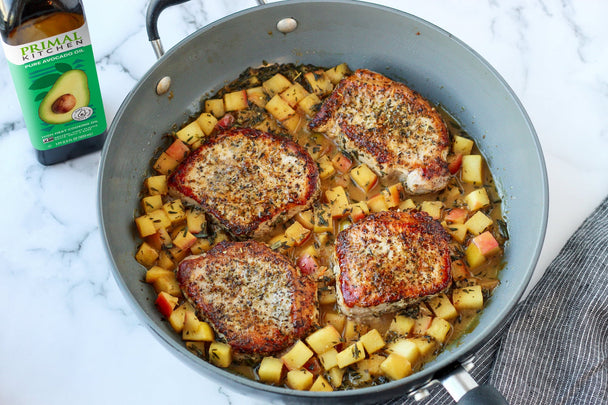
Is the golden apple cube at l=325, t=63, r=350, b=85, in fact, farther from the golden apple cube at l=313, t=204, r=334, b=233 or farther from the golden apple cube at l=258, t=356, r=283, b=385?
the golden apple cube at l=258, t=356, r=283, b=385

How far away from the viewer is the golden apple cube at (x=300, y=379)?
2.51 metres

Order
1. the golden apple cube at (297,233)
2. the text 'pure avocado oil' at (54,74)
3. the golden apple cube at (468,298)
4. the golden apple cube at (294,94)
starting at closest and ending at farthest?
the text 'pure avocado oil' at (54,74) < the golden apple cube at (468,298) < the golden apple cube at (297,233) < the golden apple cube at (294,94)

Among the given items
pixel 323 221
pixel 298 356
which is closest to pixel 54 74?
pixel 323 221

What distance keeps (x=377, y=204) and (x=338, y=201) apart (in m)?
0.16

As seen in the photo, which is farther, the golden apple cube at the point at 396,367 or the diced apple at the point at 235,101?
the diced apple at the point at 235,101

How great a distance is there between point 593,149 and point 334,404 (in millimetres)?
1764

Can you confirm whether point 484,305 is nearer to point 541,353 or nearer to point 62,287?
point 541,353

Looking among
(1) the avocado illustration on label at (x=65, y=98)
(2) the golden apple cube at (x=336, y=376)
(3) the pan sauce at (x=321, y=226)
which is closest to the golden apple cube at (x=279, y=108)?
(3) the pan sauce at (x=321, y=226)

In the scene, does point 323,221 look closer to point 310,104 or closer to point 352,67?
point 310,104

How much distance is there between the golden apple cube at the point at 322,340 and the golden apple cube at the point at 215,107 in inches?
42.4

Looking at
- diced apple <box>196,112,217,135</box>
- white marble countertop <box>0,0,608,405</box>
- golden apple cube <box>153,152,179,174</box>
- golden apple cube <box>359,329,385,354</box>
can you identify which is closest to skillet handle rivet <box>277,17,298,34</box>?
white marble countertop <box>0,0,608,405</box>

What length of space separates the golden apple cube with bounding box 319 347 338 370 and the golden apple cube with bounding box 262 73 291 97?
1.19 metres

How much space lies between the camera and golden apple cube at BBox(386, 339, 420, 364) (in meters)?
2.56

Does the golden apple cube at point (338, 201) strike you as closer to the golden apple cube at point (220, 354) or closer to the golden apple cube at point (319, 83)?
the golden apple cube at point (319, 83)
